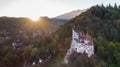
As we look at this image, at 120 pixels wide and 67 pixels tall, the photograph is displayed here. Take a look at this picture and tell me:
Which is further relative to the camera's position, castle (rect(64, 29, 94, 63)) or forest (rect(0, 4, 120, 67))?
castle (rect(64, 29, 94, 63))

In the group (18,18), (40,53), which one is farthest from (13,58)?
(18,18)

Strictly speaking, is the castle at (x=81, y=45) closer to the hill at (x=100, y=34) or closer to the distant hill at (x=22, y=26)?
the hill at (x=100, y=34)

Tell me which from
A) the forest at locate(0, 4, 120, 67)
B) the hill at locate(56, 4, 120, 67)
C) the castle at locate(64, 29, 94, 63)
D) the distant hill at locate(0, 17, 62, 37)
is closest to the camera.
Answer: the forest at locate(0, 4, 120, 67)

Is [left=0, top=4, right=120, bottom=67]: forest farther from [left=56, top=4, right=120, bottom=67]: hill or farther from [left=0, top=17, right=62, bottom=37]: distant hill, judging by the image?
[left=0, top=17, right=62, bottom=37]: distant hill

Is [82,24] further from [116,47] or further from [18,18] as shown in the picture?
[18,18]

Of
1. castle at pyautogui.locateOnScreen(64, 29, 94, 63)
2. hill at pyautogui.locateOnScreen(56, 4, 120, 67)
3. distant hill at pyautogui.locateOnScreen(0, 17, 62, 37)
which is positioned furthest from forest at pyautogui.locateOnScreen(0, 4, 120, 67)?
distant hill at pyautogui.locateOnScreen(0, 17, 62, 37)

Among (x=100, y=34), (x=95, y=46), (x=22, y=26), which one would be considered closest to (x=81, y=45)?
(x=95, y=46)
